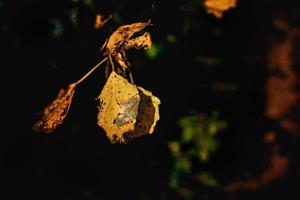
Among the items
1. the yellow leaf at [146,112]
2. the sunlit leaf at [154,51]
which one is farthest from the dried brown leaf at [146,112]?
the sunlit leaf at [154,51]

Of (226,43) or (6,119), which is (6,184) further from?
(226,43)

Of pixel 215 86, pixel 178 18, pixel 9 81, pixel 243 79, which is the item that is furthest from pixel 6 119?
pixel 243 79

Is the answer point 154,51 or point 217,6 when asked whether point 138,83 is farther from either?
point 217,6

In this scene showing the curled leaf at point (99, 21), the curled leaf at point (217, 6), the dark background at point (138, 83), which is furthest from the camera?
the curled leaf at point (217, 6)

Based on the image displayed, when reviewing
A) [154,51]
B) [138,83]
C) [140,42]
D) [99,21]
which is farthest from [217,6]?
[140,42]

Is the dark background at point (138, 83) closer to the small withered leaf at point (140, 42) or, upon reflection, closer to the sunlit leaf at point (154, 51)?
the sunlit leaf at point (154, 51)

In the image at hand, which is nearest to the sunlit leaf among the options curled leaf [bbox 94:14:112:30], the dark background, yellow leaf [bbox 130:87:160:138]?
the dark background

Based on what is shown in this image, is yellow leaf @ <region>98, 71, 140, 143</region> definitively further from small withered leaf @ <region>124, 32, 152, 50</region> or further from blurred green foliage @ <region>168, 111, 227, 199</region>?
blurred green foliage @ <region>168, 111, 227, 199</region>
